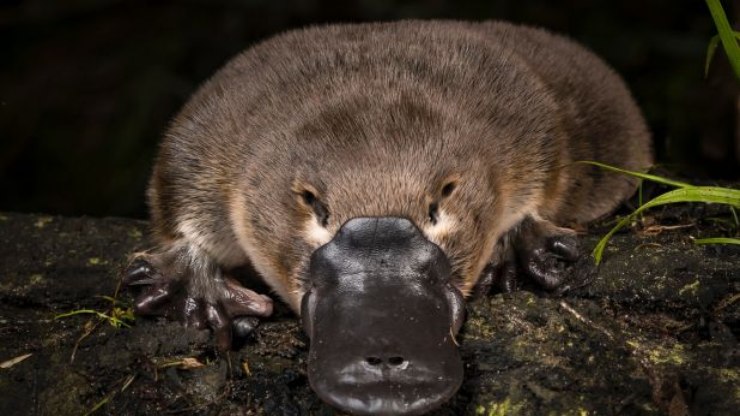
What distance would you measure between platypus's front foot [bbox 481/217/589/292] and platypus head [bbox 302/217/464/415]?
1.56ft

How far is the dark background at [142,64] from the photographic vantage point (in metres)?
4.69

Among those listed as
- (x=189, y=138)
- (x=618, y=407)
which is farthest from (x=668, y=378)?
(x=189, y=138)

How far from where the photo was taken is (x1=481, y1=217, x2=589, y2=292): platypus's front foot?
270 centimetres

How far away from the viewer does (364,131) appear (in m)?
2.42

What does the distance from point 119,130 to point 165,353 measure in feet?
7.81

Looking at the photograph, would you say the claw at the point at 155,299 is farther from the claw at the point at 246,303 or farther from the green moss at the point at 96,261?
the green moss at the point at 96,261

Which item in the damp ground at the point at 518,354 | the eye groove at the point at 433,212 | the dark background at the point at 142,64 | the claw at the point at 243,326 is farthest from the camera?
the dark background at the point at 142,64

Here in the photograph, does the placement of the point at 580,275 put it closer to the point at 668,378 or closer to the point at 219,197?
the point at 668,378

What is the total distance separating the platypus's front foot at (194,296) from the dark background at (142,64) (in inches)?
70.8

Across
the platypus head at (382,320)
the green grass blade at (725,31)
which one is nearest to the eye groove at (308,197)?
the platypus head at (382,320)

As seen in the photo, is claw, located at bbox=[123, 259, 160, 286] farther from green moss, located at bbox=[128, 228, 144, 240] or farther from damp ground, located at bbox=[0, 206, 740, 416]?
green moss, located at bbox=[128, 228, 144, 240]

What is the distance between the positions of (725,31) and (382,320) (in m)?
1.09

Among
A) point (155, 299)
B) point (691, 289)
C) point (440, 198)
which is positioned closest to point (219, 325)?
point (155, 299)

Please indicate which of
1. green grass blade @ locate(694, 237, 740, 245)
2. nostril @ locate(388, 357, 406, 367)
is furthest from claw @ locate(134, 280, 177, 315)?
green grass blade @ locate(694, 237, 740, 245)
